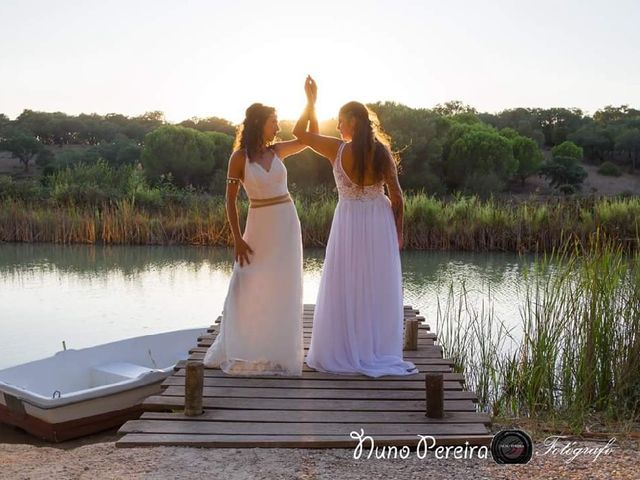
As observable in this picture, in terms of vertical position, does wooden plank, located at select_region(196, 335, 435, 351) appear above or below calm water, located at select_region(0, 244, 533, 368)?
above

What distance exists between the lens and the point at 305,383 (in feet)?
16.8

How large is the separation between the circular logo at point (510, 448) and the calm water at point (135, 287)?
17.6ft

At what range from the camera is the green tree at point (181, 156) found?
3189 centimetres

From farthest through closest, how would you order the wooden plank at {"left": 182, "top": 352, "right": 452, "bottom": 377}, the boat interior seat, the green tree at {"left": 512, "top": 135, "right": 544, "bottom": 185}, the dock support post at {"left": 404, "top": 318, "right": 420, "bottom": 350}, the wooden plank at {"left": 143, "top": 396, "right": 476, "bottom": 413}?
the green tree at {"left": 512, "top": 135, "right": 544, "bottom": 185} → the boat interior seat → the dock support post at {"left": 404, "top": 318, "right": 420, "bottom": 350} → the wooden plank at {"left": 182, "top": 352, "right": 452, "bottom": 377} → the wooden plank at {"left": 143, "top": 396, "right": 476, "bottom": 413}

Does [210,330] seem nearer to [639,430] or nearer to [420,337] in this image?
[420,337]

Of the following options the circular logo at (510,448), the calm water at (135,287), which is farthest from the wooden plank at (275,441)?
the calm water at (135,287)

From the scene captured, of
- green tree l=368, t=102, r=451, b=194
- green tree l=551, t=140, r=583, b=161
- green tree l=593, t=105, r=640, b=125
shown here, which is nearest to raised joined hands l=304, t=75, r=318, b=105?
green tree l=368, t=102, r=451, b=194

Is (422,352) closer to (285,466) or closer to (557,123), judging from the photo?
(285,466)

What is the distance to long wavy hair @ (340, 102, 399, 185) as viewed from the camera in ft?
16.8

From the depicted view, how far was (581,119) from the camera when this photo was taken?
150 feet

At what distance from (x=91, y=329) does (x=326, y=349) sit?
4.98 metres

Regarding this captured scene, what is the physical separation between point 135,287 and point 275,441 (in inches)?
358

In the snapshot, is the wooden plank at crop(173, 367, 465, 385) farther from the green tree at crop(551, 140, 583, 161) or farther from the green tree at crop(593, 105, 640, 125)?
the green tree at crop(593, 105, 640, 125)

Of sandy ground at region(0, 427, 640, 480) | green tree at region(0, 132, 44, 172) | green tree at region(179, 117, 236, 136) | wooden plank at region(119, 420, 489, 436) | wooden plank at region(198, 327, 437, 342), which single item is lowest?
sandy ground at region(0, 427, 640, 480)
